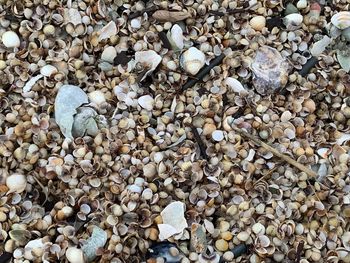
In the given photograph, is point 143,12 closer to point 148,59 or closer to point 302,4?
point 148,59

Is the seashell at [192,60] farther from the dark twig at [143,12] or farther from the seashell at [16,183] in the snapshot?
the seashell at [16,183]

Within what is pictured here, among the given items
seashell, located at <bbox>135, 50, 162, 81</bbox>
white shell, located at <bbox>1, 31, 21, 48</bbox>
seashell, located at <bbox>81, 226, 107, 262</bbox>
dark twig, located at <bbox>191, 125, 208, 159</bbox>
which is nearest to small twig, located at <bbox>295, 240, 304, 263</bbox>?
dark twig, located at <bbox>191, 125, 208, 159</bbox>

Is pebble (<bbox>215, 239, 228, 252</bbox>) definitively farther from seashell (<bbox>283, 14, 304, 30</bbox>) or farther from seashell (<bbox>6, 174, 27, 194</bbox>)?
seashell (<bbox>283, 14, 304, 30</bbox>)

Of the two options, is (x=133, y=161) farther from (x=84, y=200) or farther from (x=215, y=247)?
(x=215, y=247)

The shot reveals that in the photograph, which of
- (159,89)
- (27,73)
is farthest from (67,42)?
(159,89)

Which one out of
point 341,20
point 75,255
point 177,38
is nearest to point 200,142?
point 177,38

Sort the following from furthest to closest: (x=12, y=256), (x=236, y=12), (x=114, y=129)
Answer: (x=236, y=12)
(x=114, y=129)
(x=12, y=256)
